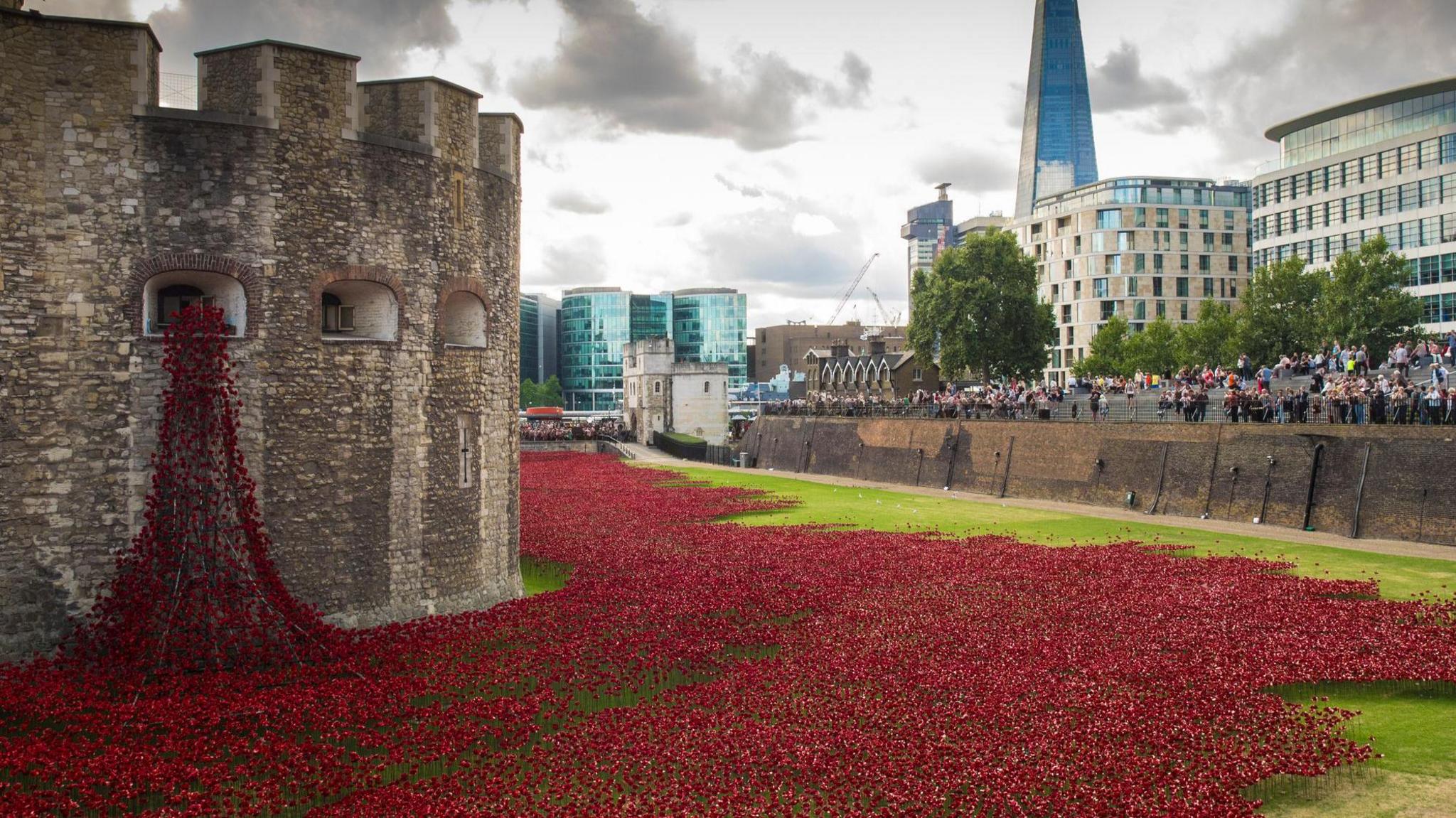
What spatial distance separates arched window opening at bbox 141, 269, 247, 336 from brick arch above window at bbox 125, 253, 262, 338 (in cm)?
11

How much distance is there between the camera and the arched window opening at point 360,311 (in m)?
20.1

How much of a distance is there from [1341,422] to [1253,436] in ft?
8.44

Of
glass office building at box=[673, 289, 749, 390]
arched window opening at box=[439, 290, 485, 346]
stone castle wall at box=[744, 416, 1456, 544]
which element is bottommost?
stone castle wall at box=[744, 416, 1456, 544]

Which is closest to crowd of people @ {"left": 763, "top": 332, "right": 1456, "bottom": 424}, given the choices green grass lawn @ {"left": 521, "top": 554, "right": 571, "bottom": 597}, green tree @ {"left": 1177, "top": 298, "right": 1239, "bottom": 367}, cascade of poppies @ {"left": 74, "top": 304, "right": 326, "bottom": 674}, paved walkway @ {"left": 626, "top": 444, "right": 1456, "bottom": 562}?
paved walkway @ {"left": 626, "top": 444, "right": 1456, "bottom": 562}

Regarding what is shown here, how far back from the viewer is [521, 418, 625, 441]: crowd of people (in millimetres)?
90938

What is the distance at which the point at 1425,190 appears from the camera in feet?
226

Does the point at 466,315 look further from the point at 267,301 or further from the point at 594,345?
the point at 594,345

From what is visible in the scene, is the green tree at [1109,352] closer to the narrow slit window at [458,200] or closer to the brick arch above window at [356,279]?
the narrow slit window at [458,200]

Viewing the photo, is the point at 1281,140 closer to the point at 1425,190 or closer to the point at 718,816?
the point at 1425,190

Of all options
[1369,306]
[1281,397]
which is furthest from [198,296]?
[1369,306]

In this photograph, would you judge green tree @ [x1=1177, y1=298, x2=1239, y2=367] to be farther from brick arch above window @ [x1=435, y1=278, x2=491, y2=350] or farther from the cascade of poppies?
the cascade of poppies

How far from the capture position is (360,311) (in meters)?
20.2

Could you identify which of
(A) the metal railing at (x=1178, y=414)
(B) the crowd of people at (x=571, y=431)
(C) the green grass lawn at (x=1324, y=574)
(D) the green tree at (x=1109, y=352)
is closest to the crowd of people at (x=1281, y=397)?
(A) the metal railing at (x=1178, y=414)

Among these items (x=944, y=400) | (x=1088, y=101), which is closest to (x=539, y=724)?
(x=944, y=400)
